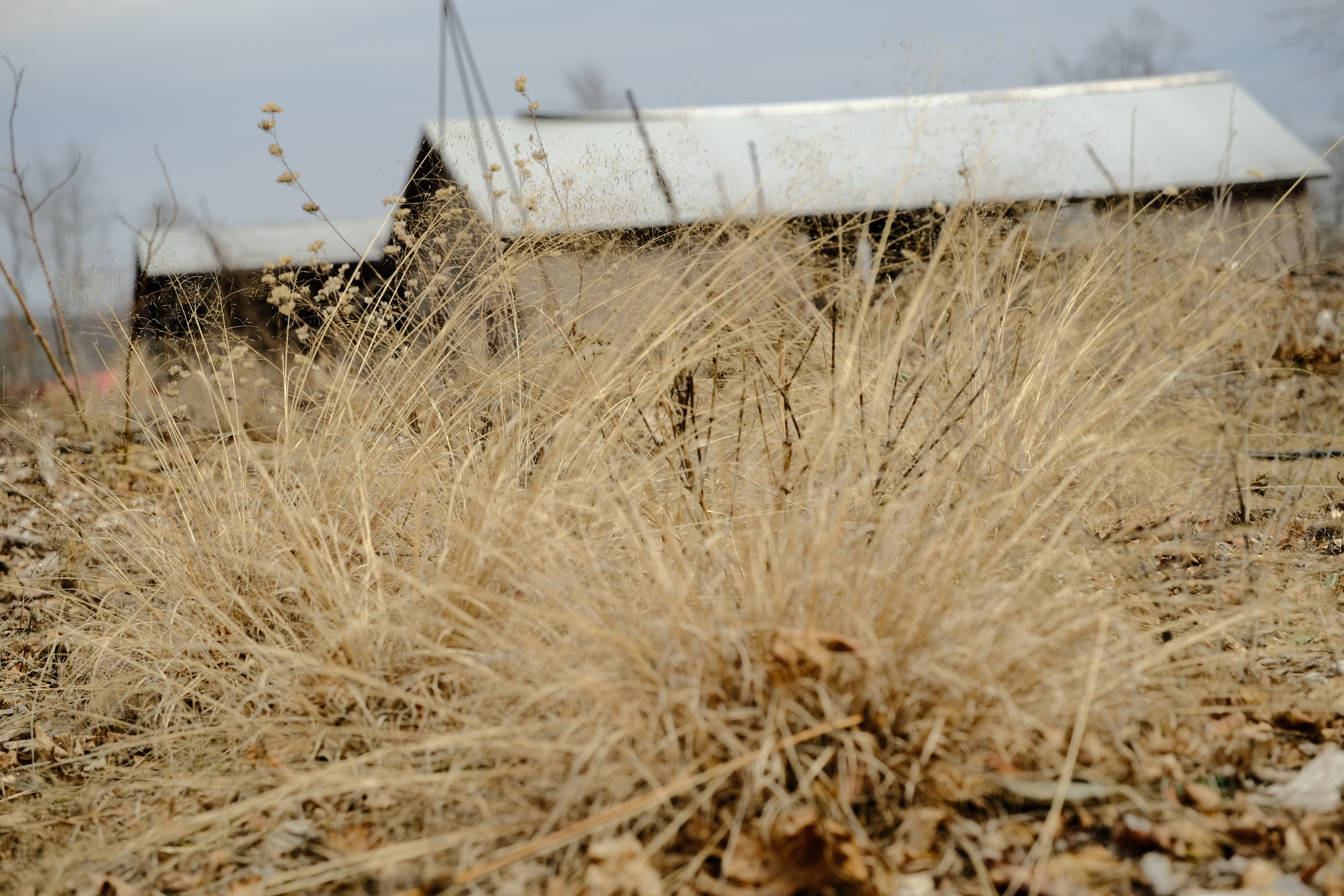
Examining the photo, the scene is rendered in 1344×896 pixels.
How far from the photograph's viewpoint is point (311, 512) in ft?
7.62

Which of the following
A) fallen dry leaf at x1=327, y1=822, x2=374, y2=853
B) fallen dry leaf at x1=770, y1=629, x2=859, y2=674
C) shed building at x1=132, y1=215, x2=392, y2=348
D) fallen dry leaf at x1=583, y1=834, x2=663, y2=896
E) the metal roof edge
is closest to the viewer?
fallen dry leaf at x1=583, y1=834, x2=663, y2=896

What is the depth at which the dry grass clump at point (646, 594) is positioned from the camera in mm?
1510

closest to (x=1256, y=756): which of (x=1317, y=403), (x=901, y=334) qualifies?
(x=901, y=334)

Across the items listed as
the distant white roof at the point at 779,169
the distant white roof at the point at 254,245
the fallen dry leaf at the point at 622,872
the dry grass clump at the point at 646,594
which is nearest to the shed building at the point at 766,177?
the distant white roof at the point at 779,169

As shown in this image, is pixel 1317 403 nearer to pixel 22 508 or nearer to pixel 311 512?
pixel 311 512

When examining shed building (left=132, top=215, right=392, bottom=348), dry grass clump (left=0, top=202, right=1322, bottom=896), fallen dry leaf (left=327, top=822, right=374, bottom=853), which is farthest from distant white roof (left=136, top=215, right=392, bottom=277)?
fallen dry leaf (left=327, top=822, right=374, bottom=853)

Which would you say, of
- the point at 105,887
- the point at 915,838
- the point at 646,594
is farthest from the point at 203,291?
the point at 915,838

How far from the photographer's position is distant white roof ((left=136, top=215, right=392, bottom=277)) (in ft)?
10.7

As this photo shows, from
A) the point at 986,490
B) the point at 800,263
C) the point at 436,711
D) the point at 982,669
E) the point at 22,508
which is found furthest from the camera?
the point at 22,508

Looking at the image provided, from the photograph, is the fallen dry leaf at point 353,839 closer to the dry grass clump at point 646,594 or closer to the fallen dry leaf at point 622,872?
the dry grass clump at point 646,594

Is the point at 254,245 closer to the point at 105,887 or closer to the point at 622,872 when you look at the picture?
the point at 105,887

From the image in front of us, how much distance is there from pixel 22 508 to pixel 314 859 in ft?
11.7

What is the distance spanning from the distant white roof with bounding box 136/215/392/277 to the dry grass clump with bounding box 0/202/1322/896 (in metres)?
0.35

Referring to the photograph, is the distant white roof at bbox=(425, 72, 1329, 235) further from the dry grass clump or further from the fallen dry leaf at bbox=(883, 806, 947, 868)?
the fallen dry leaf at bbox=(883, 806, 947, 868)
